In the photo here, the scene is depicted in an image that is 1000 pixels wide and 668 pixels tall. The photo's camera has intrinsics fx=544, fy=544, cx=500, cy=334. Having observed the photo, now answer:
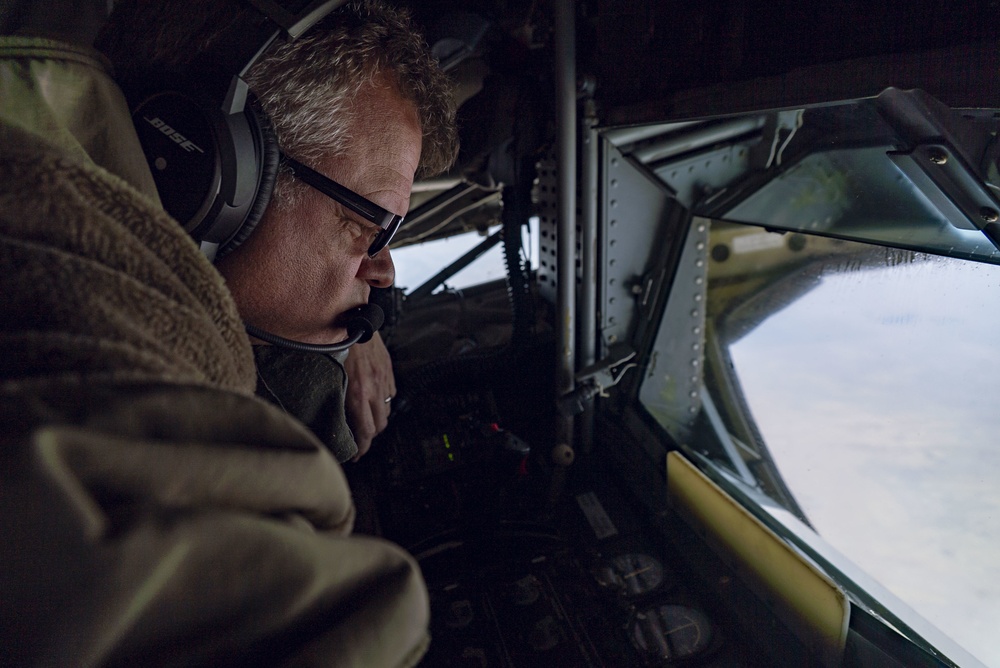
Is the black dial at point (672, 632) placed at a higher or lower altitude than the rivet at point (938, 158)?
lower

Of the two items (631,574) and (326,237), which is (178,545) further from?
(631,574)

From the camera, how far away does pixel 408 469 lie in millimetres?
1721

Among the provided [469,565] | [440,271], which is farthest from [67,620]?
[440,271]

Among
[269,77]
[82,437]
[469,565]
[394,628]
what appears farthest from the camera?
[469,565]

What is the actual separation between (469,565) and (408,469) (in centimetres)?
35

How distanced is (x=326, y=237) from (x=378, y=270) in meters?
0.18

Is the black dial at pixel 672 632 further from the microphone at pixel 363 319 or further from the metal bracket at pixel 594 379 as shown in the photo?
the microphone at pixel 363 319

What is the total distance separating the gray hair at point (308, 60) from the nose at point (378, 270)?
23 cm

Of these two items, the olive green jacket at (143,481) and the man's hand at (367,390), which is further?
the man's hand at (367,390)

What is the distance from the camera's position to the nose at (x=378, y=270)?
1.13m

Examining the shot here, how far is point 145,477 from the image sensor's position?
0.32 m

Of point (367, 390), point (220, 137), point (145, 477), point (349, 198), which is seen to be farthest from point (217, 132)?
point (367, 390)

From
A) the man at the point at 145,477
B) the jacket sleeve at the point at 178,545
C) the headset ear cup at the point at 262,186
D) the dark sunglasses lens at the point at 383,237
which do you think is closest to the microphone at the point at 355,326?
the dark sunglasses lens at the point at 383,237

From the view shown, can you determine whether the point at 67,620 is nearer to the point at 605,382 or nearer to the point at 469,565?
the point at 469,565
